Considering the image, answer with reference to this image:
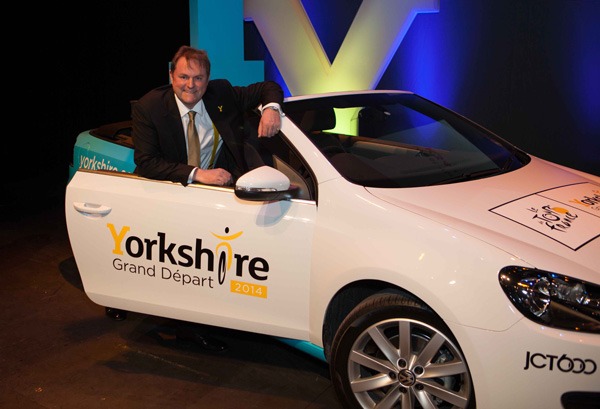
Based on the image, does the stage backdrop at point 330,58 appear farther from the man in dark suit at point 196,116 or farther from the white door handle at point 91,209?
the white door handle at point 91,209

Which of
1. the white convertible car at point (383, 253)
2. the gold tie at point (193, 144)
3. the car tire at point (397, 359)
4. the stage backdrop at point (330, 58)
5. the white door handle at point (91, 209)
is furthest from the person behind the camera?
the stage backdrop at point (330, 58)

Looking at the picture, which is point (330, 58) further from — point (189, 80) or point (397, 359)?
point (397, 359)

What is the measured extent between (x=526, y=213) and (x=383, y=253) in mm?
610

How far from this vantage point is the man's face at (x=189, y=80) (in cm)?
360

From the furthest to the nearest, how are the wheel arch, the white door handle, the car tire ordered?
the white door handle < the wheel arch < the car tire

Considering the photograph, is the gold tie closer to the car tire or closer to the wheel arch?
the wheel arch

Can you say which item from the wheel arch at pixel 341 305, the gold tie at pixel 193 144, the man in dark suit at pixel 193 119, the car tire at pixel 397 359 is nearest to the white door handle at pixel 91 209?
the man in dark suit at pixel 193 119

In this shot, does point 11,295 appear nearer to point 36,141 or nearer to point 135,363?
point 135,363

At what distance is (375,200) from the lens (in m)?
2.94

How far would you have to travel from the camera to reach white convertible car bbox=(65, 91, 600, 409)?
2510 millimetres

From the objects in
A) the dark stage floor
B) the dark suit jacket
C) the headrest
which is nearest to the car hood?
the headrest

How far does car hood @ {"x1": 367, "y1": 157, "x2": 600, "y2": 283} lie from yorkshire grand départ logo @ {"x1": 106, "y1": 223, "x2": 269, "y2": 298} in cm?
66

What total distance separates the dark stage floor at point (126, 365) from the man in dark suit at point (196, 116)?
3.19 ft

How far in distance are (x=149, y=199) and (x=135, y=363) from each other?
0.91 meters
